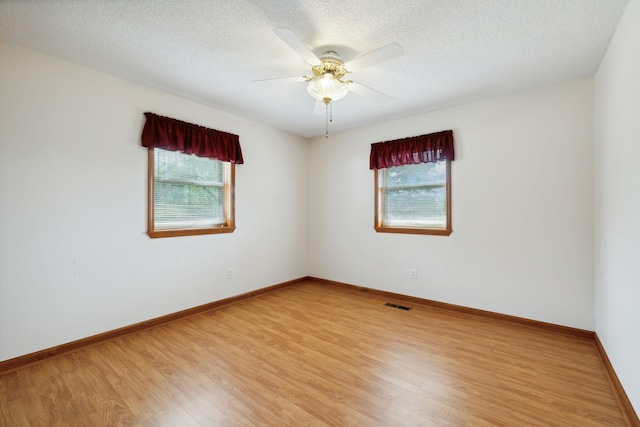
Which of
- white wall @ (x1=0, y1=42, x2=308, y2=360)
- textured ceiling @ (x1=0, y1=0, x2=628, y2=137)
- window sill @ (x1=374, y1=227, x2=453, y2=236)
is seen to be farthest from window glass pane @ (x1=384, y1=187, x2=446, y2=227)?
white wall @ (x1=0, y1=42, x2=308, y2=360)

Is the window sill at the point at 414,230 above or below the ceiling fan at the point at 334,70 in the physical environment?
below

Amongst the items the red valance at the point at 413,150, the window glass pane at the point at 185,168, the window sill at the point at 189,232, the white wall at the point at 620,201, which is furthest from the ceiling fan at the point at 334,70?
the window sill at the point at 189,232

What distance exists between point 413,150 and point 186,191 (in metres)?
2.85

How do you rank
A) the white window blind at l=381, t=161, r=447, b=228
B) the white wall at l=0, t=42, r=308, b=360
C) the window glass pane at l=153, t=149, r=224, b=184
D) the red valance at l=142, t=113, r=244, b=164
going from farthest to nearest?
the white window blind at l=381, t=161, r=447, b=228, the window glass pane at l=153, t=149, r=224, b=184, the red valance at l=142, t=113, r=244, b=164, the white wall at l=0, t=42, r=308, b=360

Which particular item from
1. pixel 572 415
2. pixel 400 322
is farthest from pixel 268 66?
pixel 572 415

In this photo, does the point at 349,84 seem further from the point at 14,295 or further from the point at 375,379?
the point at 14,295

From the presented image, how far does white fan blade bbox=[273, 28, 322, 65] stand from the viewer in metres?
1.57

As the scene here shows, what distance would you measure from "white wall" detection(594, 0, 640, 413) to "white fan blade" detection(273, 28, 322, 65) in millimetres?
1861

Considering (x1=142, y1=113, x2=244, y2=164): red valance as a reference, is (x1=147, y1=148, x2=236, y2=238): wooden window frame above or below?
below

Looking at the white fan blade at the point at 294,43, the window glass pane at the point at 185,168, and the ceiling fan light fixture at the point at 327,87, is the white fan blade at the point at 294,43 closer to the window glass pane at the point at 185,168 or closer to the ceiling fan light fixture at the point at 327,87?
the ceiling fan light fixture at the point at 327,87

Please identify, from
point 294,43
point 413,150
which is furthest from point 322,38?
point 413,150

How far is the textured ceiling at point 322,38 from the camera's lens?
1.72 m

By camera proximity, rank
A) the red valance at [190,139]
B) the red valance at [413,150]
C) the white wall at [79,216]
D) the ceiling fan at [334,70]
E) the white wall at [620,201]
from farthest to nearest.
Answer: the red valance at [413,150], the red valance at [190,139], the white wall at [79,216], the ceiling fan at [334,70], the white wall at [620,201]

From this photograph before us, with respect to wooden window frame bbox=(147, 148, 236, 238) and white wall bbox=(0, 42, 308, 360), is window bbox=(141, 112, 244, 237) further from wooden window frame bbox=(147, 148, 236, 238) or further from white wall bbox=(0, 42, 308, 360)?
white wall bbox=(0, 42, 308, 360)
